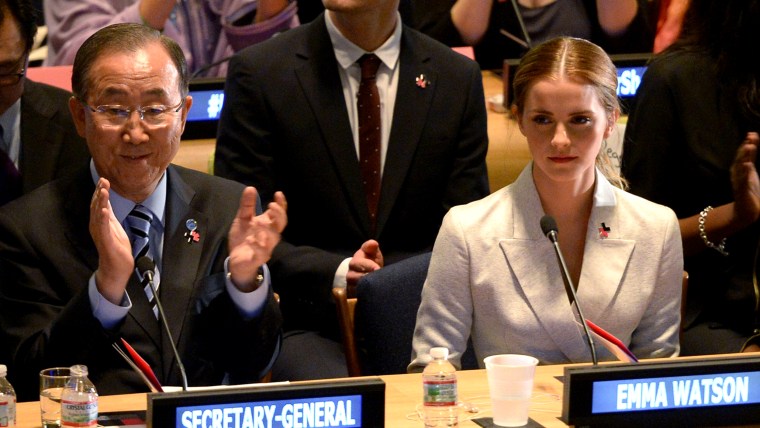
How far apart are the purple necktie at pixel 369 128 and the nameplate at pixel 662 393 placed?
1725 mm

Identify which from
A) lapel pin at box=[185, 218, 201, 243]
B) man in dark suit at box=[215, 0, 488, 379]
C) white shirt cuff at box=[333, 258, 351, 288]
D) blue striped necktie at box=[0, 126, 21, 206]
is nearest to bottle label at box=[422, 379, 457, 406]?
lapel pin at box=[185, 218, 201, 243]

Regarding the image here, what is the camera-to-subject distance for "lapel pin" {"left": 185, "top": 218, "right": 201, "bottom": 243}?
3092 millimetres

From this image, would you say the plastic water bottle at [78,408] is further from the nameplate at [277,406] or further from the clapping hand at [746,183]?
the clapping hand at [746,183]

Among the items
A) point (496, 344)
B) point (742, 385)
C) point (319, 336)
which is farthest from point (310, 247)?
point (742, 385)

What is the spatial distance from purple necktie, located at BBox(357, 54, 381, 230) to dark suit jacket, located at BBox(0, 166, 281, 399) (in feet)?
3.81

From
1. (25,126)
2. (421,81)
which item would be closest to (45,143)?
(25,126)

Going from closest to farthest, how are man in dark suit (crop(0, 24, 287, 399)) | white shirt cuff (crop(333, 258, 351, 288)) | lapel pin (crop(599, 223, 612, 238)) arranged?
1. man in dark suit (crop(0, 24, 287, 399))
2. lapel pin (crop(599, 223, 612, 238))
3. white shirt cuff (crop(333, 258, 351, 288))

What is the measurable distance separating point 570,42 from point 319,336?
1259 mm

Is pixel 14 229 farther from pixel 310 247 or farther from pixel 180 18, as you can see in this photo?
pixel 180 18

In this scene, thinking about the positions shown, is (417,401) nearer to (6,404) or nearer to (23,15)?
(6,404)

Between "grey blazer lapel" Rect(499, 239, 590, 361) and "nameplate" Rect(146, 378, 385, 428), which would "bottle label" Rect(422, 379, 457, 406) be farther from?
"grey blazer lapel" Rect(499, 239, 590, 361)

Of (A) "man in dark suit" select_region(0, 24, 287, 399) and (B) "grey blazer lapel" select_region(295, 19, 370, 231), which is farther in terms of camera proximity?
(B) "grey blazer lapel" select_region(295, 19, 370, 231)

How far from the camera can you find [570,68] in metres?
3.21

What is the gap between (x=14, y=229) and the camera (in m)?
3.00
